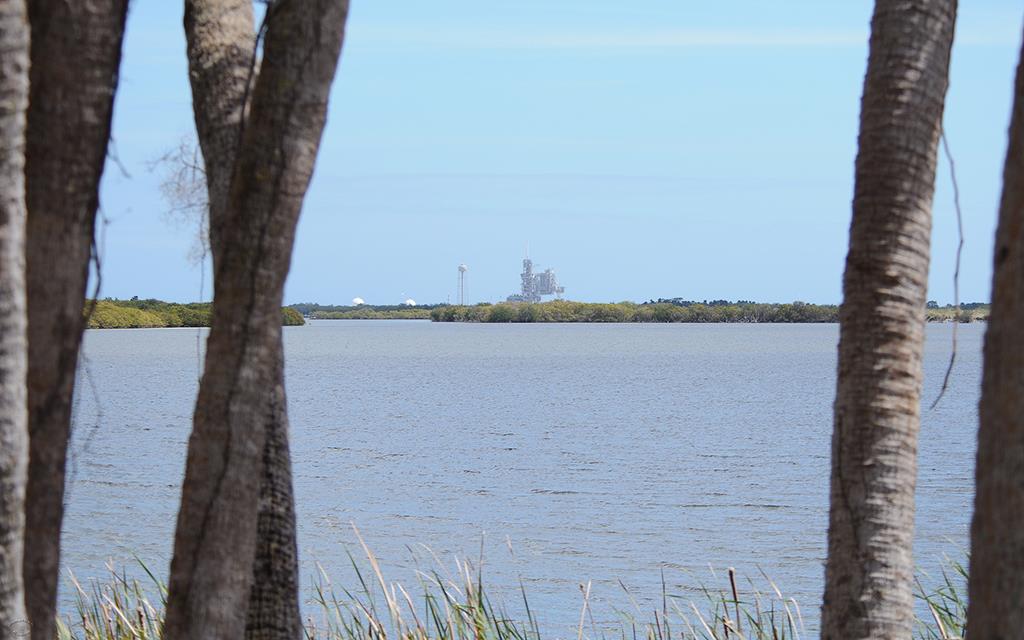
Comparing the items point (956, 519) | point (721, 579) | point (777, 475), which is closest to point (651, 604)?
point (721, 579)

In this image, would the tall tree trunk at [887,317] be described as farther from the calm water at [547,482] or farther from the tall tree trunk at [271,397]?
the calm water at [547,482]

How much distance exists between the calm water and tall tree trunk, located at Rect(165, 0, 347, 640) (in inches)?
11.7

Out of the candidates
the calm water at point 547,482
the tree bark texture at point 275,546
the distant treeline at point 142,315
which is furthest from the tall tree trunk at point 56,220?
the distant treeline at point 142,315

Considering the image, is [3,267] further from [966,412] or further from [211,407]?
[966,412]

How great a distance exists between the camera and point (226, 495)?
2.60 meters

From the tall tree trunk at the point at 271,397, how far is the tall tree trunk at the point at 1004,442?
5.39 feet

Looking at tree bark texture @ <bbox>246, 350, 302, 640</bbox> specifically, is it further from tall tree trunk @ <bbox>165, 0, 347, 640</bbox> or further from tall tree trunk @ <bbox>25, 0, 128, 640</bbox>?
tall tree trunk @ <bbox>25, 0, 128, 640</bbox>

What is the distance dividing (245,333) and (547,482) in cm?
1785

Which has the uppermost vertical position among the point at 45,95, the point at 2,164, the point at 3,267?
the point at 45,95

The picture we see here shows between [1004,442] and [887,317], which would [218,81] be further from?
[1004,442]

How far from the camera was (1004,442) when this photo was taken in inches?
80.1

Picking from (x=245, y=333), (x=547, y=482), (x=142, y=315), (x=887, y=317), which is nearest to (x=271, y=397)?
(x=245, y=333)

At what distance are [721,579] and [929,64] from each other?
10.2 meters

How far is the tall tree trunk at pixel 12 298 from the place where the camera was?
223cm
